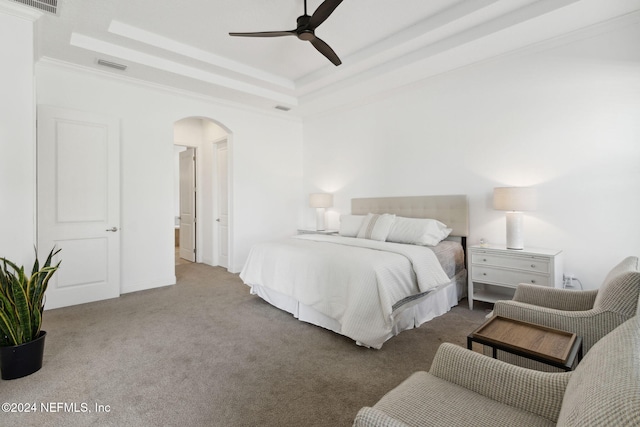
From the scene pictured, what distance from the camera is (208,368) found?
89.7 inches

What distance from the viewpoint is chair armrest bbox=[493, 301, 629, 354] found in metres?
1.57

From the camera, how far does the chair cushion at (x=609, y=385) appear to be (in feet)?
2.05

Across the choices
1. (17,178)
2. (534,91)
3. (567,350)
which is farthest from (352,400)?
(534,91)

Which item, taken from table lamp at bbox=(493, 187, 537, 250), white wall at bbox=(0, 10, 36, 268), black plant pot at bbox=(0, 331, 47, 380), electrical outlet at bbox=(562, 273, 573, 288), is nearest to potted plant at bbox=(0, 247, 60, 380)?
black plant pot at bbox=(0, 331, 47, 380)

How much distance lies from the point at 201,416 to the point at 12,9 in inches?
135

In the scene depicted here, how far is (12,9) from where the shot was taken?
2.54m

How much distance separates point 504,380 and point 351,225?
338 cm

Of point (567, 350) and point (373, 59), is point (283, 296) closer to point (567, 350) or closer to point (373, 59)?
point (567, 350)

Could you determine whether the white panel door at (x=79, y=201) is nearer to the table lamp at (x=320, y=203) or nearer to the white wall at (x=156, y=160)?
the white wall at (x=156, y=160)

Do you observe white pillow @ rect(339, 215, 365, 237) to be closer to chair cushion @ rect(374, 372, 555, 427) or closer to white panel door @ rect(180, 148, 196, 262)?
chair cushion @ rect(374, 372, 555, 427)

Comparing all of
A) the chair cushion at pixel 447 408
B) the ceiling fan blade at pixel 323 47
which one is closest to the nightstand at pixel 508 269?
the chair cushion at pixel 447 408

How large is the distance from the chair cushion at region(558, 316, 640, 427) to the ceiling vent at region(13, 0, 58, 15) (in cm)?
406

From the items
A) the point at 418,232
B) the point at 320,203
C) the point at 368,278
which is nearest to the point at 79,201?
the point at 320,203

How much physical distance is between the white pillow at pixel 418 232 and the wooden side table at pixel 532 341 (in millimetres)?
1898
